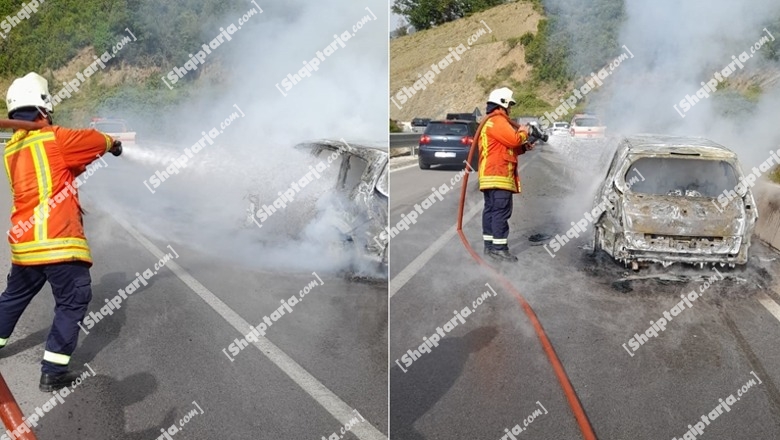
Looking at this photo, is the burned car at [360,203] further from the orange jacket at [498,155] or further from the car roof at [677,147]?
the car roof at [677,147]

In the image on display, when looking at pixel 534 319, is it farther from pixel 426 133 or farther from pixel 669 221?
pixel 426 133

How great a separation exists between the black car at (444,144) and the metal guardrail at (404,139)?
119cm

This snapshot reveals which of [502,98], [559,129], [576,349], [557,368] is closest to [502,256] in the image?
[502,98]

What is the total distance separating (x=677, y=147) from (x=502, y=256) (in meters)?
1.95

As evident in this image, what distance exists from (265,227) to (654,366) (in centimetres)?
491

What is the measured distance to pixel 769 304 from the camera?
18.5 feet

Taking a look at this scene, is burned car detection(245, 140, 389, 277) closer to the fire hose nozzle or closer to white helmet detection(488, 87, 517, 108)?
white helmet detection(488, 87, 517, 108)

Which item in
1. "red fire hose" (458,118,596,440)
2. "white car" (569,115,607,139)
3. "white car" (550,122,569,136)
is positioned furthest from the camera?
"white car" (550,122,569,136)

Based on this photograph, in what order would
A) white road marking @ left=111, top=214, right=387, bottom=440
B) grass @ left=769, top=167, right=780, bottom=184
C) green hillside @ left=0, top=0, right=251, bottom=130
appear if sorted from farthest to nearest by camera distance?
1. green hillside @ left=0, top=0, right=251, bottom=130
2. grass @ left=769, top=167, right=780, bottom=184
3. white road marking @ left=111, top=214, right=387, bottom=440

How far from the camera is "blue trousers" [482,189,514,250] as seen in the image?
282 inches

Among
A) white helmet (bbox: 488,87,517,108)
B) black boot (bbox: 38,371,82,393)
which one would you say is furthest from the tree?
black boot (bbox: 38,371,82,393)

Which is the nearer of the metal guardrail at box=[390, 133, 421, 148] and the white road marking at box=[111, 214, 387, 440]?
the white road marking at box=[111, 214, 387, 440]

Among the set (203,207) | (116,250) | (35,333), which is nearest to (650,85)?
(203,207)

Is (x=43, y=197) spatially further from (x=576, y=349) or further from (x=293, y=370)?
(x=576, y=349)
